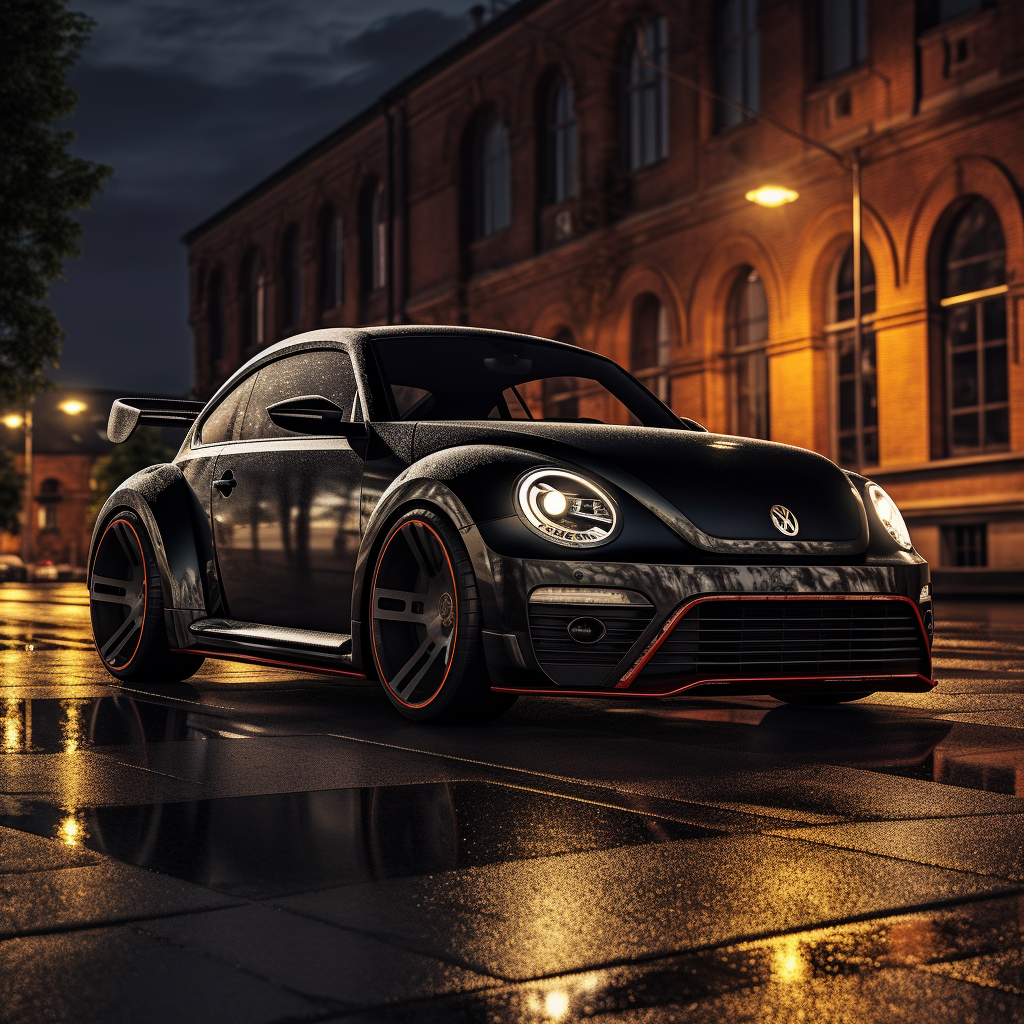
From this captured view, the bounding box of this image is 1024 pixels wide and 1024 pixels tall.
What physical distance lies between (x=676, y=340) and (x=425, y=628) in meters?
26.4

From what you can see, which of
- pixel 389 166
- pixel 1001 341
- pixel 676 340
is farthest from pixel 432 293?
pixel 1001 341

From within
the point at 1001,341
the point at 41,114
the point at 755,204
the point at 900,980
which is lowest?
the point at 900,980

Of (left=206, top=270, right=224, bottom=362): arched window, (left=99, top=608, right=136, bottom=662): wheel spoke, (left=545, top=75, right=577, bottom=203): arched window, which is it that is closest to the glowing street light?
(left=545, top=75, right=577, bottom=203): arched window

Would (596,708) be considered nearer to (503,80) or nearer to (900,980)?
(900,980)

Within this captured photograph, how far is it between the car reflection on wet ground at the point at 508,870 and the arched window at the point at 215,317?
53.2 meters

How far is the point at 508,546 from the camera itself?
5.12m

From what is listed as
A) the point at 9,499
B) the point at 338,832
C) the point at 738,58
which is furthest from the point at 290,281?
the point at 338,832

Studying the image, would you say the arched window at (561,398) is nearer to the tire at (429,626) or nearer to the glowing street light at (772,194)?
the tire at (429,626)

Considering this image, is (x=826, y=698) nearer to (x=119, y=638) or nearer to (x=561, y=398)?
(x=561, y=398)

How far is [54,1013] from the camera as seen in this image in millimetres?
2232

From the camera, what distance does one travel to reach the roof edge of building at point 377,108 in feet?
123

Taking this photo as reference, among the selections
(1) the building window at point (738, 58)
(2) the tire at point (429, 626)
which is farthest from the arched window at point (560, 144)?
(2) the tire at point (429, 626)

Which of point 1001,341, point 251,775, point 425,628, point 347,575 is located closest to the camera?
point 251,775

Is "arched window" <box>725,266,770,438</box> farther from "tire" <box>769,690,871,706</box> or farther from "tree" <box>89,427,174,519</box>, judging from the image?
"tree" <box>89,427,174,519</box>
